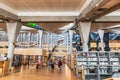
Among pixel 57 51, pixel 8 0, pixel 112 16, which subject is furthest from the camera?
pixel 57 51

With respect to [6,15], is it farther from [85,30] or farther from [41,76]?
[85,30]

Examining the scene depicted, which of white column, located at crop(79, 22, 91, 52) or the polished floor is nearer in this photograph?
the polished floor

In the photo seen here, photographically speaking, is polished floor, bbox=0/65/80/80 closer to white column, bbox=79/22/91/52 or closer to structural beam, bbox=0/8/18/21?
white column, bbox=79/22/91/52

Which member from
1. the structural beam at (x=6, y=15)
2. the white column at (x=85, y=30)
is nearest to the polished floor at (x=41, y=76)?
the white column at (x=85, y=30)

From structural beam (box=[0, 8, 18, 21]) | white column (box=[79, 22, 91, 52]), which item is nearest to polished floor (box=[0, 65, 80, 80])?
white column (box=[79, 22, 91, 52])

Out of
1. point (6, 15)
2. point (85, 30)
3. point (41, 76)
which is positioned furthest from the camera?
point (85, 30)

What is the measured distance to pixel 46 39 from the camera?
4147cm

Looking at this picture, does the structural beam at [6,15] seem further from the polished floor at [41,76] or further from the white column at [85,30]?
the white column at [85,30]

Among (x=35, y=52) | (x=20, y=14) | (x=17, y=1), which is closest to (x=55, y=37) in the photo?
(x=35, y=52)

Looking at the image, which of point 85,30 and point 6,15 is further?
point 85,30

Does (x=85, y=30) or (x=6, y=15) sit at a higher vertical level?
(x=6, y=15)

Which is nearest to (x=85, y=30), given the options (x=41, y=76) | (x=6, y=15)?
(x=41, y=76)

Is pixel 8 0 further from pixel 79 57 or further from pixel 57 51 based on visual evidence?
pixel 57 51

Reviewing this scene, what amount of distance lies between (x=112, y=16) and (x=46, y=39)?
30264mm
